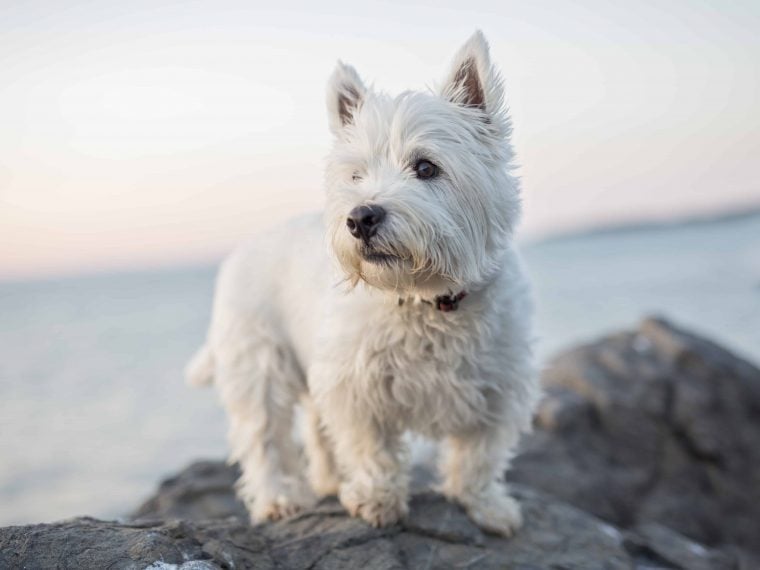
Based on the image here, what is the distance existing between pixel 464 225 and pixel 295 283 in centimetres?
153

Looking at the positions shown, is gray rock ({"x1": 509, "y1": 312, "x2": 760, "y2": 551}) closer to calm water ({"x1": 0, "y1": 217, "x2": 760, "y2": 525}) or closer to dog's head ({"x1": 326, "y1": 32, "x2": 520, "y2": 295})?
calm water ({"x1": 0, "y1": 217, "x2": 760, "y2": 525})

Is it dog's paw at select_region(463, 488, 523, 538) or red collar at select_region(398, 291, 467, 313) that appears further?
dog's paw at select_region(463, 488, 523, 538)

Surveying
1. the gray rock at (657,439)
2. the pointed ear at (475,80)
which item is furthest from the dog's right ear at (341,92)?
the gray rock at (657,439)

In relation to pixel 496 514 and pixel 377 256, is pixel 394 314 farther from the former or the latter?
pixel 496 514

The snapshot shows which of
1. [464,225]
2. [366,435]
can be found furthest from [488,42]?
[366,435]

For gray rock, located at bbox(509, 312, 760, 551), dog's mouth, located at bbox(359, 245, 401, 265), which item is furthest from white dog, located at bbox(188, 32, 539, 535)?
gray rock, located at bbox(509, 312, 760, 551)

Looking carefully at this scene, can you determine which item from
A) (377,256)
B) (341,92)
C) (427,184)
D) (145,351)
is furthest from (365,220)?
(145,351)

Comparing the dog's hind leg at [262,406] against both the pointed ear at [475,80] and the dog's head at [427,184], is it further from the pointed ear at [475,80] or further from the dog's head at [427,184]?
the pointed ear at [475,80]

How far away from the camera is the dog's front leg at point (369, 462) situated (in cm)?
414

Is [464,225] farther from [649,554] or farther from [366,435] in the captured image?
[649,554]

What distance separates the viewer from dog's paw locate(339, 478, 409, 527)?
412 centimetres

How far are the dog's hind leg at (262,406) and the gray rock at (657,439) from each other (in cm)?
248

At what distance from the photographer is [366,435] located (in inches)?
166

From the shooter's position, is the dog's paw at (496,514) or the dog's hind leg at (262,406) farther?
the dog's hind leg at (262,406)
